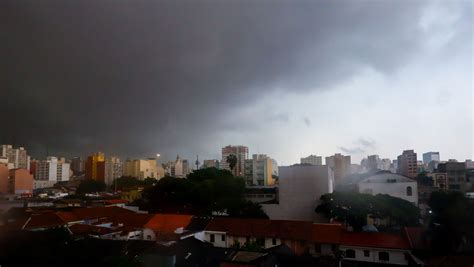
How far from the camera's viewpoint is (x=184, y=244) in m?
11.6

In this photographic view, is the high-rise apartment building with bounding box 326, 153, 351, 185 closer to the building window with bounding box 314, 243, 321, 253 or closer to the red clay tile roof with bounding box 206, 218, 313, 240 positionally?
the red clay tile roof with bounding box 206, 218, 313, 240

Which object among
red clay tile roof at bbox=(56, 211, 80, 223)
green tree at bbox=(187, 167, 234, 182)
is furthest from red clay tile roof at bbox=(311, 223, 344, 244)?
green tree at bbox=(187, 167, 234, 182)

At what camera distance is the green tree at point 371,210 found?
16.1 metres

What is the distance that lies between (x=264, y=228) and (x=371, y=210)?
5520mm

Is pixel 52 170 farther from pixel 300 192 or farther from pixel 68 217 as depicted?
pixel 300 192

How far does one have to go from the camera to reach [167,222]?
1744 centimetres

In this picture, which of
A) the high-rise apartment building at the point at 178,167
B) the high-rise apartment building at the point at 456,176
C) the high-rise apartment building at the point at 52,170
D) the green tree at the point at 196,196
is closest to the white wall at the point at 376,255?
the green tree at the point at 196,196

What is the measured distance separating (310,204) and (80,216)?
43.2ft

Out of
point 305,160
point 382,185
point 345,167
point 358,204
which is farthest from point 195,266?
point 305,160

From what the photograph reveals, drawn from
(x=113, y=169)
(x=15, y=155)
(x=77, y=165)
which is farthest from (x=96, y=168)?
(x=15, y=155)

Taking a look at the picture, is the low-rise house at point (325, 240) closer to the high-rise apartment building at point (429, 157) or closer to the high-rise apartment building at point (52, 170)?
the high-rise apartment building at point (429, 157)

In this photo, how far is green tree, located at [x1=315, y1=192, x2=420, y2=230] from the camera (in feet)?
52.9

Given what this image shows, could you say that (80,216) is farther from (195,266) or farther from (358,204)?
(358,204)

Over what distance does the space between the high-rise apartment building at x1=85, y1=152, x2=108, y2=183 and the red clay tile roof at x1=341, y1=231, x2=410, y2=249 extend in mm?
47596
